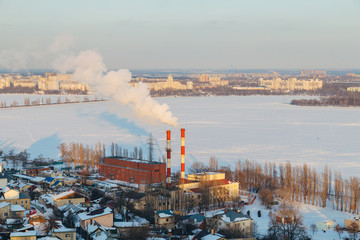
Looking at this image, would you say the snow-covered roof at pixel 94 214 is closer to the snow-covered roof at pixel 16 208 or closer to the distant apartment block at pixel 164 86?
the snow-covered roof at pixel 16 208

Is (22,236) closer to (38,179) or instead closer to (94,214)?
(94,214)

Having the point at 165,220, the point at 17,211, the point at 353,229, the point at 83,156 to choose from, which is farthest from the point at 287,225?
the point at 83,156

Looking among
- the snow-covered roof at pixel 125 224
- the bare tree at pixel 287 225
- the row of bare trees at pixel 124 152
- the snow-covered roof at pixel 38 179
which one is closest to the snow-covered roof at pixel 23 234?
the snow-covered roof at pixel 125 224

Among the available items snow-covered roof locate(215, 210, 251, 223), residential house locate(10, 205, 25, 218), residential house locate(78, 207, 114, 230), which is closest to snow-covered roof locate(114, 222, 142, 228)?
residential house locate(78, 207, 114, 230)

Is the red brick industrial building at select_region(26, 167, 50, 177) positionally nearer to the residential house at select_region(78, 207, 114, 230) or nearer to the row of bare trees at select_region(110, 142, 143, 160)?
the row of bare trees at select_region(110, 142, 143, 160)

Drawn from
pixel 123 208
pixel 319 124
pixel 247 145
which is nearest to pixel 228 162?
pixel 247 145

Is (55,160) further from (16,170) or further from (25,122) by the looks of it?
(25,122)
